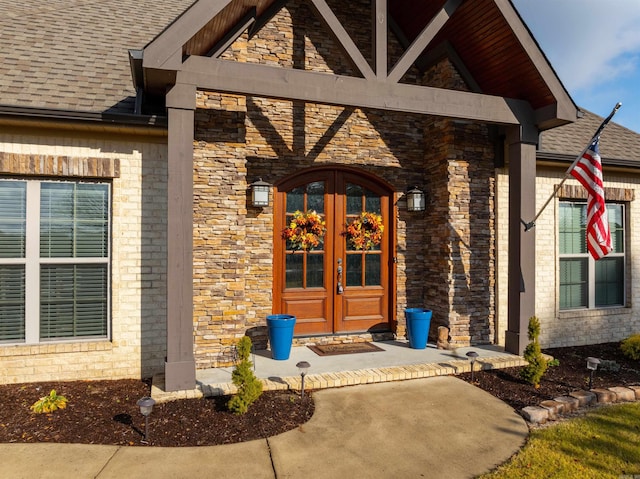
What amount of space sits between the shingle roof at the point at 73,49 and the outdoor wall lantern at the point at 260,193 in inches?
76.6

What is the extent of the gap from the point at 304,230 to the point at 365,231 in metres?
1.07

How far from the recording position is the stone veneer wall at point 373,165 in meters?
5.86

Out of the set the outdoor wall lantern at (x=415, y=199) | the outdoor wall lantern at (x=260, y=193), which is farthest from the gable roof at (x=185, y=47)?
the outdoor wall lantern at (x=415, y=199)

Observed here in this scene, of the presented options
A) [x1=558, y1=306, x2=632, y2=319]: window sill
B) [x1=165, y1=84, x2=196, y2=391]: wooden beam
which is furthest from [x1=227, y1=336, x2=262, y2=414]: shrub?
[x1=558, y1=306, x2=632, y2=319]: window sill

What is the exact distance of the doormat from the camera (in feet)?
20.3

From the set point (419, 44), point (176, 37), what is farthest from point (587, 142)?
point (176, 37)

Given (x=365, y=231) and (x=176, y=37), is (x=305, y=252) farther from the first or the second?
(x=176, y=37)

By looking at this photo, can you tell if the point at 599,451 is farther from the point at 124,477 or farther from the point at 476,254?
the point at 124,477

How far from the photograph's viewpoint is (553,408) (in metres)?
4.35

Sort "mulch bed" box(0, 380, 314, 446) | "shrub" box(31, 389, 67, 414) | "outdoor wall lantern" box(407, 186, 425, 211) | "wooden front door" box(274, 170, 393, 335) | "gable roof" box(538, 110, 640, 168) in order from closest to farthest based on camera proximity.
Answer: "mulch bed" box(0, 380, 314, 446) < "shrub" box(31, 389, 67, 414) < "wooden front door" box(274, 170, 393, 335) < "outdoor wall lantern" box(407, 186, 425, 211) < "gable roof" box(538, 110, 640, 168)

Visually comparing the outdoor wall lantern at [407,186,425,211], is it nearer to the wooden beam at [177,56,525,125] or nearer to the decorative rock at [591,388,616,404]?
the wooden beam at [177,56,525,125]

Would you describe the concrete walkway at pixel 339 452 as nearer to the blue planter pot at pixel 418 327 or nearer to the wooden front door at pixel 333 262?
the blue planter pot at pixel 418 327

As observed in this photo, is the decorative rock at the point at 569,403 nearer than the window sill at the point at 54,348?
Yes

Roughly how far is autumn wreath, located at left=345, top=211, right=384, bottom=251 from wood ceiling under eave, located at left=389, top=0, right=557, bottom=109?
279cm
